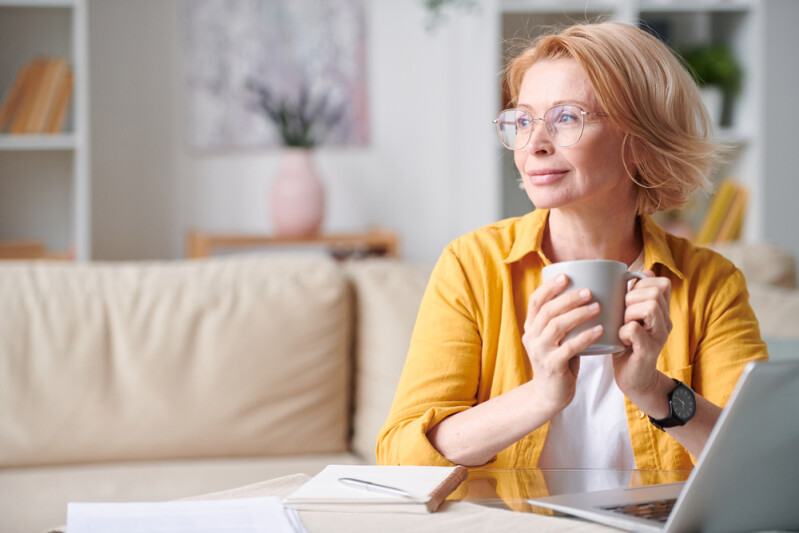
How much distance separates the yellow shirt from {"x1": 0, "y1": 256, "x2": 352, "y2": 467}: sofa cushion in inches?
32.7

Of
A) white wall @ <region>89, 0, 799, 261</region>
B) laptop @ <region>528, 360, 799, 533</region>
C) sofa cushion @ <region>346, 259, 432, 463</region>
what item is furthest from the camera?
white wall @ <region>89, 0, 799, 261</region>

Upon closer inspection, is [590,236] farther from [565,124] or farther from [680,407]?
[680,407]

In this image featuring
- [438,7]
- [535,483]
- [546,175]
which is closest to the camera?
[535,483]

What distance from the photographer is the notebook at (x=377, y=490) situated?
79 cm

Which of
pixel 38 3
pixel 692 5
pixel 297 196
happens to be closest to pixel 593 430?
pixel 297 196

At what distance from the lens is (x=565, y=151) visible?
1096 millimetres

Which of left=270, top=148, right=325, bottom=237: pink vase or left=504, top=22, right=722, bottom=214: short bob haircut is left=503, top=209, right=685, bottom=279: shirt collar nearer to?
left=504, top=22, right=722, bottom=214: short bob haircut

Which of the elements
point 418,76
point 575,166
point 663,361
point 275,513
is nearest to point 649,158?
point 575,166

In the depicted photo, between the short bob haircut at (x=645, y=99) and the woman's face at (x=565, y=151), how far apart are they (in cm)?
2

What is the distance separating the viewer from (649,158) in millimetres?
1165

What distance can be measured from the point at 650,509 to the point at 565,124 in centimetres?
51

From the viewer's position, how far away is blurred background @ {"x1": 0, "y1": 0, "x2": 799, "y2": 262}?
10.0 ft

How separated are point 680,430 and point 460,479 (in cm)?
31

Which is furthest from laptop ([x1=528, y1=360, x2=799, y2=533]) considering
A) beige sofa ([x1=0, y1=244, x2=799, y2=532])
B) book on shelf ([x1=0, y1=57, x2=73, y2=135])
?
book on shelf ([x1=0, y1=57, x2=73, y2=135])
